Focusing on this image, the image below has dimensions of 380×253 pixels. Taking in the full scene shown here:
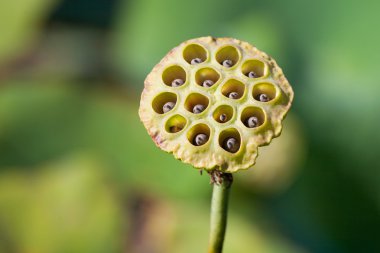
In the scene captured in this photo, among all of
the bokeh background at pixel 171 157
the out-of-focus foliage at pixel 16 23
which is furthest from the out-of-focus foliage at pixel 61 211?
the out-of-focus foliage at pixel 16 23

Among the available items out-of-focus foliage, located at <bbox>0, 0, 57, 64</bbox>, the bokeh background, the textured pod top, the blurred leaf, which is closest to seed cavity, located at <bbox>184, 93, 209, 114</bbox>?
the textured pod top

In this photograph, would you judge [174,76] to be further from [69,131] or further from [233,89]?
[69,131]

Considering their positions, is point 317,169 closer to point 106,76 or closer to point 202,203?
point 202,203

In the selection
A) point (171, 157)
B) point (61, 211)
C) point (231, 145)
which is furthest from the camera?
point (171, 157)

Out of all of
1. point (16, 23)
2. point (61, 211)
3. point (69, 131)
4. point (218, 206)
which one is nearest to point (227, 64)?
point (218, 206)

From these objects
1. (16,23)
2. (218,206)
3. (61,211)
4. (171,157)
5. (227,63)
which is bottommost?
(218,206)

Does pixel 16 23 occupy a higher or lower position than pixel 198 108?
higher
